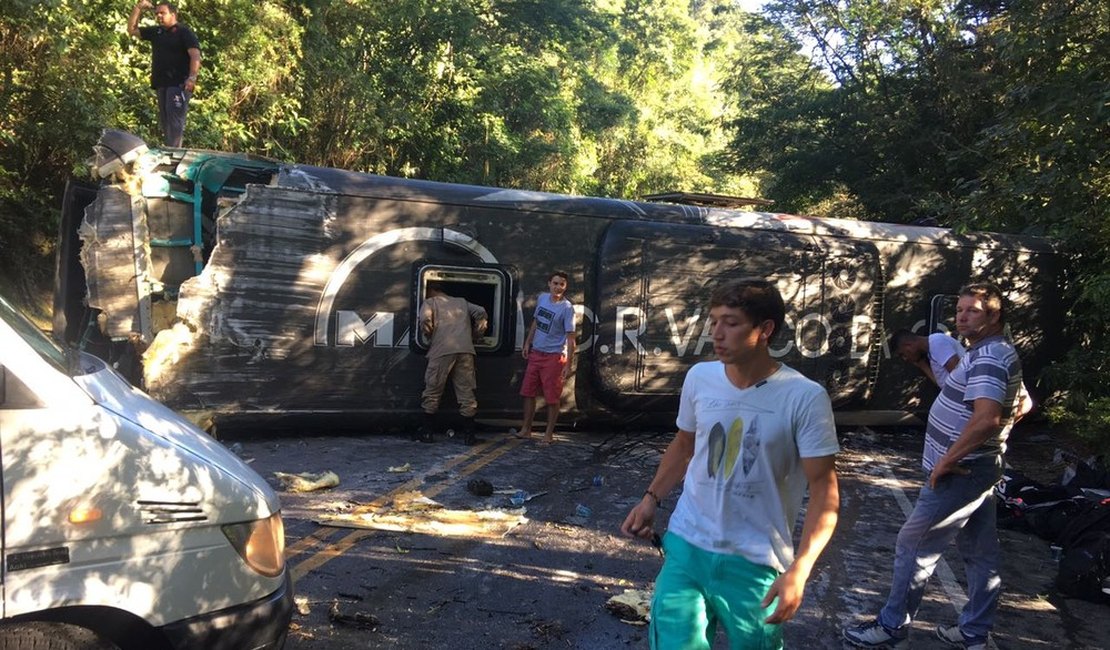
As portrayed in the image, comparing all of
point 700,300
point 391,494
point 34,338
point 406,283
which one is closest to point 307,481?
point 391,494

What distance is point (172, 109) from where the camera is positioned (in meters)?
9.51

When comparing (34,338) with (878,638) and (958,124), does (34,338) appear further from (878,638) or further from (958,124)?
(958,124)

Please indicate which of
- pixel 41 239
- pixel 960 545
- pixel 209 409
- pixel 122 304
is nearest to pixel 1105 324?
pixel 960 545

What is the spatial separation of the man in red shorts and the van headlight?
590 centimetres

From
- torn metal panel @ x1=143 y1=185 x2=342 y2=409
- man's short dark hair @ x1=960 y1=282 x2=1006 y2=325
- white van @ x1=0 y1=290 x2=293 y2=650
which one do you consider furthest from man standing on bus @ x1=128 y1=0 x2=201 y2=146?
man's short dark hair @ x1=960 y1=282 x2=1006 y2=325

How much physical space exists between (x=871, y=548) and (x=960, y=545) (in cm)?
192

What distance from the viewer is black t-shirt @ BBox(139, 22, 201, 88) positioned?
9.41 meters

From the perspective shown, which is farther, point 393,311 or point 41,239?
point 41,239

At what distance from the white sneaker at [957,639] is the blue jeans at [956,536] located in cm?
4

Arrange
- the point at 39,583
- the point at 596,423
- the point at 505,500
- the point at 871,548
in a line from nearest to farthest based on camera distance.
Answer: the point at 39,583
the point at 871,548
the point at 505,500
the point at 596,423

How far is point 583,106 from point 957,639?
1086 inches

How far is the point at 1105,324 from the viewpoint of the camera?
36.9ft

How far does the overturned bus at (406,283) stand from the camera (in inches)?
317

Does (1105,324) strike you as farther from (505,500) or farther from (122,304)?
(122,304)
